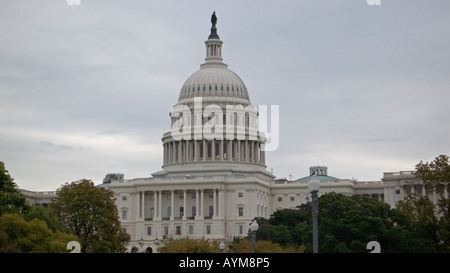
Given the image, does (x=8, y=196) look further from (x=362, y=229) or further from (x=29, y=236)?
(x=362, y=229)

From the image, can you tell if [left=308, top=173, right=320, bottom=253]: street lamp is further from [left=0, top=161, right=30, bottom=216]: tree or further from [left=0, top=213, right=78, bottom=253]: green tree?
[left=0, top=161, right=30, bottom=216]: tree

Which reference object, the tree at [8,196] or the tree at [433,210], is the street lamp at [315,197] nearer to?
the tree at [433,210]

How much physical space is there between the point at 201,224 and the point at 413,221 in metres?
97.5

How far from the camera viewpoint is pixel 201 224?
196250mm

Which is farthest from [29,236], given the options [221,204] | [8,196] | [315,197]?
[221,204]

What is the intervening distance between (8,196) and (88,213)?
64.0 ft

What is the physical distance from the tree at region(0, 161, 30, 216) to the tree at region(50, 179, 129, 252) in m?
13.8

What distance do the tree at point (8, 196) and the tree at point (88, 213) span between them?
1383 cm

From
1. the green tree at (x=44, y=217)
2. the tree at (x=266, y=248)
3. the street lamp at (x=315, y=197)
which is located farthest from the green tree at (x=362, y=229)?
the street lamp at (x=315, y=197)

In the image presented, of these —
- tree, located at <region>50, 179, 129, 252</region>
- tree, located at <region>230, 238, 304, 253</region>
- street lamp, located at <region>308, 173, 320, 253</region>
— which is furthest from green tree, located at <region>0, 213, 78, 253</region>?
street lamp, located at <region>308, 173, 320, 253</region>

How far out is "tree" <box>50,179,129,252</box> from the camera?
123 meters

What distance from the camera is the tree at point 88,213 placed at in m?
123
